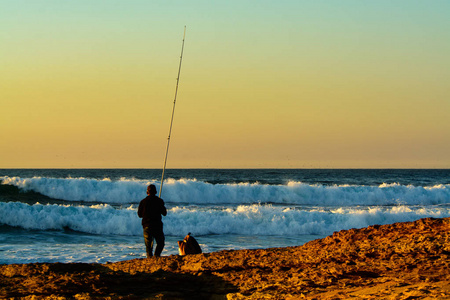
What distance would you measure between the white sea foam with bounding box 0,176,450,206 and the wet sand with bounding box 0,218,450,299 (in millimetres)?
24285

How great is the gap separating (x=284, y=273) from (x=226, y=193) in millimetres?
28384

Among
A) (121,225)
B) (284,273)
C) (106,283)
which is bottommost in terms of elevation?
(121,225)

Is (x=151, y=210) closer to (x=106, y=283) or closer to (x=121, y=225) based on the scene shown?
(x=106, y=283)

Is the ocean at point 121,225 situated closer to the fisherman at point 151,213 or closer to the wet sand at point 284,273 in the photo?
the fisherman at point 151,213

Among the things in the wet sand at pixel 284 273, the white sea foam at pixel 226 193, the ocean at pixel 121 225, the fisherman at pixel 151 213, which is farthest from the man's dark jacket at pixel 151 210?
the white sea foam at pixel 226 193

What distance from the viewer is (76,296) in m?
5.16

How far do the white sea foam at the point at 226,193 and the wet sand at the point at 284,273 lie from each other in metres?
24.3

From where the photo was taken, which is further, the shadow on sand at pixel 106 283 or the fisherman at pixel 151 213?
the fisherman at pixel 151 213

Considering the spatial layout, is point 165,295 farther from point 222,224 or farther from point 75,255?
point 222,224

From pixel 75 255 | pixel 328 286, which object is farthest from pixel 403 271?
pixel 75 255

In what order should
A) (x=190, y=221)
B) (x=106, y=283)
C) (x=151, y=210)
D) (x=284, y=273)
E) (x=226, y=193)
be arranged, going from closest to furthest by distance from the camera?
(x=106, y=283), (x=284, y=273), (x=151, y=210), (x=190, y=221), (x=226, y=193)

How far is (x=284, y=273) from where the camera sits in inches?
234

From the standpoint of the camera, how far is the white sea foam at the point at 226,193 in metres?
31.5

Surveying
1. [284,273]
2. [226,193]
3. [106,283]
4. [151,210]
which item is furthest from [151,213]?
[226,193]
